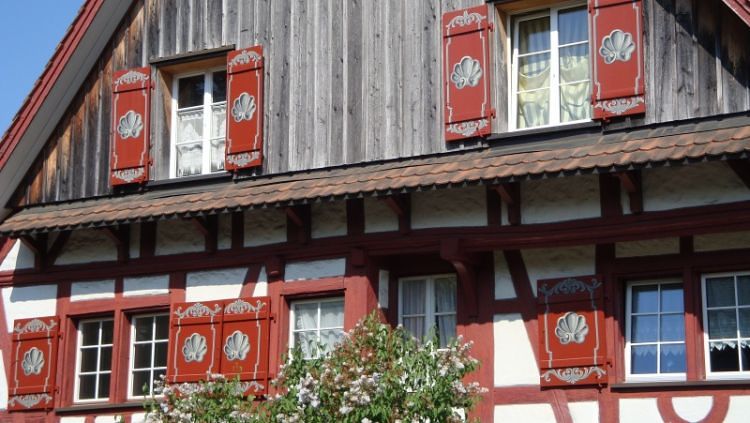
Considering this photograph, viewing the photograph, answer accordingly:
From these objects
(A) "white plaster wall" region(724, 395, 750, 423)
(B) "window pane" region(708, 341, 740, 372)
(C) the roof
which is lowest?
(A) "white plaster wall" region(724, 395, 750, 423)

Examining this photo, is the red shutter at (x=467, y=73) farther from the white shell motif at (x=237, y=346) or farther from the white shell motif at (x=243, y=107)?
the white shell motif at (x=237, y=346)

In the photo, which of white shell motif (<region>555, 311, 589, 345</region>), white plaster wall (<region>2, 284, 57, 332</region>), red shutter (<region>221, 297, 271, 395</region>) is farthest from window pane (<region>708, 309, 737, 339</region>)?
white plaster wall (<region>2, 284, 57, 332</region>)

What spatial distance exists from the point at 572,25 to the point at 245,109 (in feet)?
11.8

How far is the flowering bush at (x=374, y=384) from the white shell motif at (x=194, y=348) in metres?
2.33

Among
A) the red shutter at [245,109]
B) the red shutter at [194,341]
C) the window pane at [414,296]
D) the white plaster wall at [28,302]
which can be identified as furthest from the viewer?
the white plaster wall at [28,302]

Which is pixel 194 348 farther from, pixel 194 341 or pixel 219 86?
pixel 219 86

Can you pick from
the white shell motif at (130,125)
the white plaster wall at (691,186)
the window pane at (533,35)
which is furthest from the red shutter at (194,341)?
the white plaster wall at (691,186)

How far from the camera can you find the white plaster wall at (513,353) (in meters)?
14.0

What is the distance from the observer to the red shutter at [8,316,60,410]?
654 inches

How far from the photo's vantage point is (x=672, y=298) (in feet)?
44.9

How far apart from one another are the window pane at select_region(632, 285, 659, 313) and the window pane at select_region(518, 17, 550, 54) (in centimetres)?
258

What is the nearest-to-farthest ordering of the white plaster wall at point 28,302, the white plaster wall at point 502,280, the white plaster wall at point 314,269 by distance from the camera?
the white plaster wall at point 502,280 → the white plaster wall at point 314,269 → the white plaster wall at point 28,302

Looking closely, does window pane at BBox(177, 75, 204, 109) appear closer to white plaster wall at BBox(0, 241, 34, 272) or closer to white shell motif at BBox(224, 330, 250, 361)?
white plaster wall at BBox(0, 241, 34, 272)

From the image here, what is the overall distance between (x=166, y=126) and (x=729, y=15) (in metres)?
6.42
